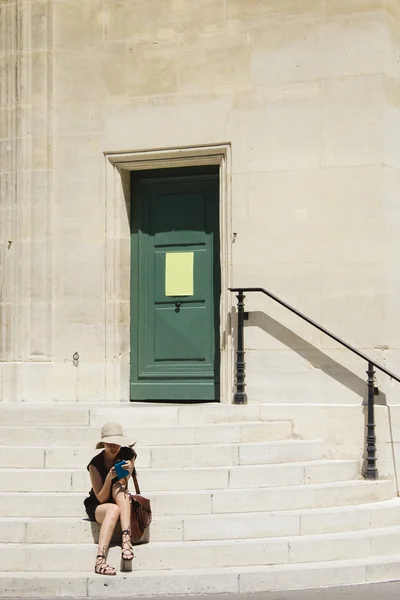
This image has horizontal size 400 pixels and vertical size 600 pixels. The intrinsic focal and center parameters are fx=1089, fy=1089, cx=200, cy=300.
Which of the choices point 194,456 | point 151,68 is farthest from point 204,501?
point 151,68

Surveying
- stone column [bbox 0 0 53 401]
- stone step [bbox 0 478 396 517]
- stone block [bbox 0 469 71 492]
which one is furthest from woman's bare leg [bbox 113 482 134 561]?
stone column [bbox 0 0 53 401]

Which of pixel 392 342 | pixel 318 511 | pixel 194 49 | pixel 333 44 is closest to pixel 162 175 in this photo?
pixel 194 49

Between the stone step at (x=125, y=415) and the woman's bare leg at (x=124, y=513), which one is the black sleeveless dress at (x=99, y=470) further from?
the stone step at (x=125, y=415)

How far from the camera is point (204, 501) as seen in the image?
9.49m

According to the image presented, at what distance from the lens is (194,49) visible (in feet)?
40.3

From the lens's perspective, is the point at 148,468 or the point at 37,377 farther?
the point at 37,377

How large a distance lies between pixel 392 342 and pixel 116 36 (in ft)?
15.5

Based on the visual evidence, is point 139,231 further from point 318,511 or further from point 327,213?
point 318,511

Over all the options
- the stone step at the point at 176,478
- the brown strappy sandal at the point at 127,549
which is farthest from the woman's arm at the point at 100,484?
the stone step at the point at 176,478

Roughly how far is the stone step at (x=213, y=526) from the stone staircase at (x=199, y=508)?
0.01 meters

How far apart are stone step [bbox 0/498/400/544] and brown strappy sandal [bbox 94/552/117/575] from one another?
430 mm

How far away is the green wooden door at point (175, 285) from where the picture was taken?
12500mm

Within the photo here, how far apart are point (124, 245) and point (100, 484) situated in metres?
4.24

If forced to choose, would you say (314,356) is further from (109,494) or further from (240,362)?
(109,494)
